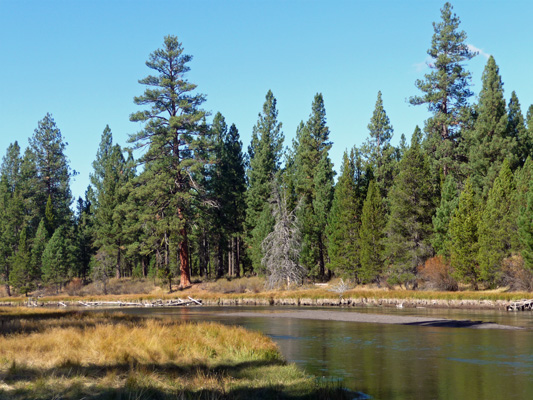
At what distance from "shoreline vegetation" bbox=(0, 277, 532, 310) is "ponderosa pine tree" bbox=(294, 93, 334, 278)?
510 centimetres

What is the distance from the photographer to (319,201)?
6669 cm

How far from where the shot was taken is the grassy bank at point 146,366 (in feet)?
40.8

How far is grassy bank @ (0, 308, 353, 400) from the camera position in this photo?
12438 millimetres

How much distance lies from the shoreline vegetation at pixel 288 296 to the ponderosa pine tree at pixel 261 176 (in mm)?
5265

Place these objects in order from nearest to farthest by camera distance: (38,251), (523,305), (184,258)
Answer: (523,305), (184,258), (38,251)

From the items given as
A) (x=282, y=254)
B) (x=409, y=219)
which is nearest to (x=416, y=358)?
(x=409, y=219)

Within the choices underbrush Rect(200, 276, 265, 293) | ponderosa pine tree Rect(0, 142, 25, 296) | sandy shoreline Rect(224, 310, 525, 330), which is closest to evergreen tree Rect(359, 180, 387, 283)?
underbrush Rect(200, 276, 265, 293)

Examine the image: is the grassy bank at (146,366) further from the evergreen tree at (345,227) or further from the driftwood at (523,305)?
the evergreen tree at (345,227)

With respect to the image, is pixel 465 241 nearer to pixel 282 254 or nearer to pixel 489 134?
pixel 282 254

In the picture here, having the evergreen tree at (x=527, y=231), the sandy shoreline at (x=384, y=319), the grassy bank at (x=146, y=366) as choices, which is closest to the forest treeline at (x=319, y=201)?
the evergreen tree at (x=527, y=231)

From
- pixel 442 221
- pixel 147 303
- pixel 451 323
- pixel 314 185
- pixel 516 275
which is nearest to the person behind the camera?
pixel 451 323

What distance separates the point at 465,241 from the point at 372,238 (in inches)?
428

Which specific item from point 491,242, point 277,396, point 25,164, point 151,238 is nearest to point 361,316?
point 491,242

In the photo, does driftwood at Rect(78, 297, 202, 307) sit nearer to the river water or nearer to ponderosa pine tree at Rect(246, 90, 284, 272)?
ponderosa pine tree at Rect(246, 90, 284, 272)
